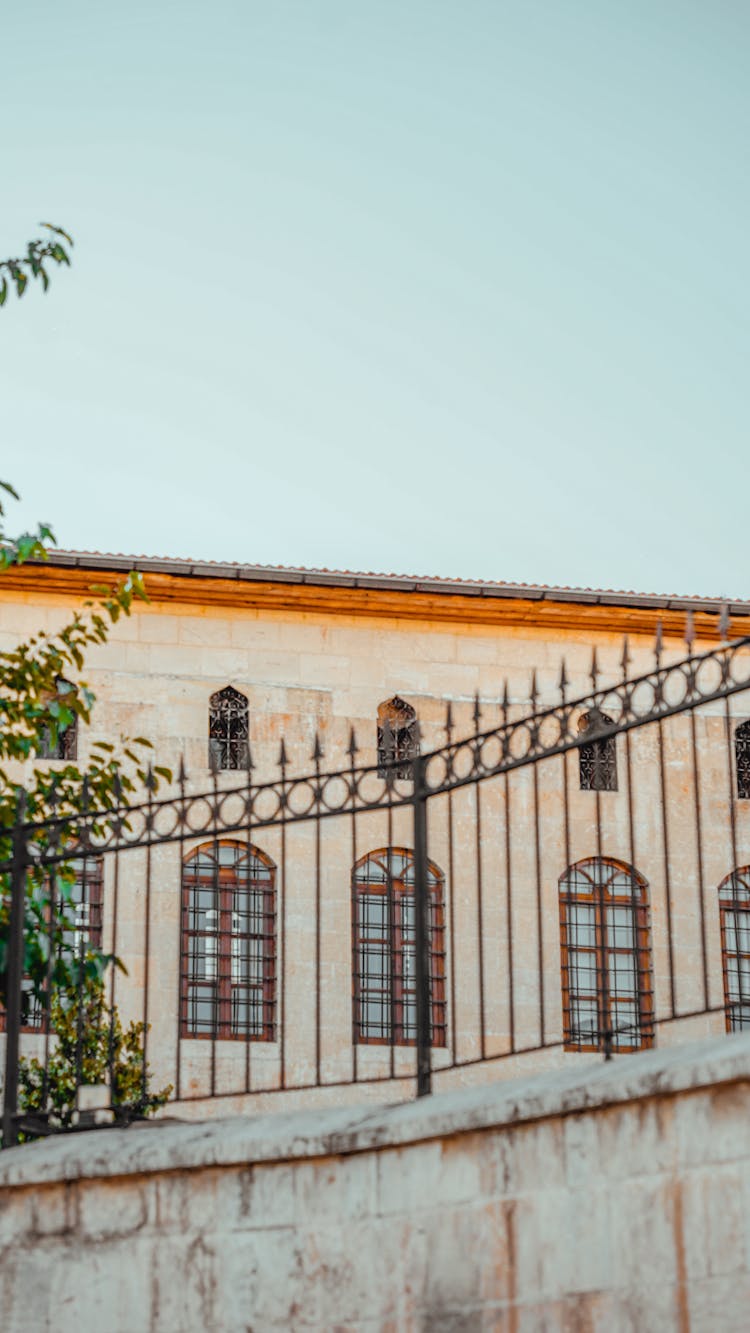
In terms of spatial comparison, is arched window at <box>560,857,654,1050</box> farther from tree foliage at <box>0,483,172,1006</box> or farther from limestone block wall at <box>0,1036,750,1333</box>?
limestone block wall at <box>0,1036,750,1333</box>

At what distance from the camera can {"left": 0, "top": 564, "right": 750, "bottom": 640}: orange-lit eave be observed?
22328 millimetres

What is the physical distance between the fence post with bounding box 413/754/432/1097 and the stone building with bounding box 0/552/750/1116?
38.7 feet

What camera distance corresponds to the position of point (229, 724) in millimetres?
22609

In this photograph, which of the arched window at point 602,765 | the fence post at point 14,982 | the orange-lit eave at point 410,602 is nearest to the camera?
the fence post at point 14,982

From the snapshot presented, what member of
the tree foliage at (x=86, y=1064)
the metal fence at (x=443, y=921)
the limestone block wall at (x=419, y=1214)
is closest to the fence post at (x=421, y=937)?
the limestone block wall at (x=419, y=1214)

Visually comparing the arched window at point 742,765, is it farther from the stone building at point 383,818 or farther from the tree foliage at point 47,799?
the tree foliage at point 47,799

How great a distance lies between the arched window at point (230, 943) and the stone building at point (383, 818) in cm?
4

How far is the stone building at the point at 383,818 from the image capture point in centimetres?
2084

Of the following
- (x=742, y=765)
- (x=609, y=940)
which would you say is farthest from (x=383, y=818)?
(x=742, y=765)

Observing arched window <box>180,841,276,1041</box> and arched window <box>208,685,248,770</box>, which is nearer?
arched window <box>180,841,276,1041</box>

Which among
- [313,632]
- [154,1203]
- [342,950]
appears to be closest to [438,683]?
[313,632]

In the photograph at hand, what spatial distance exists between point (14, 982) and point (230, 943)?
1271cm

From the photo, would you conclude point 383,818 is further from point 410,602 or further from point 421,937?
point 421,937

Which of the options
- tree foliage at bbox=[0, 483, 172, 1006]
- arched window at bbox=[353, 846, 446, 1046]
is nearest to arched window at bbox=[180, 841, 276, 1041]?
arched window at bbox=[353, 846, 446, 1046]
